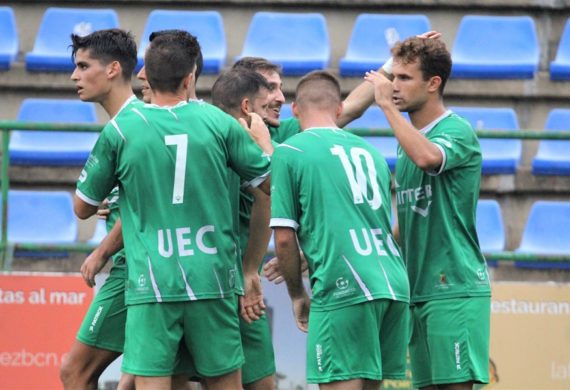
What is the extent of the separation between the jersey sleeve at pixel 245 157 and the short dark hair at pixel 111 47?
0.94 m

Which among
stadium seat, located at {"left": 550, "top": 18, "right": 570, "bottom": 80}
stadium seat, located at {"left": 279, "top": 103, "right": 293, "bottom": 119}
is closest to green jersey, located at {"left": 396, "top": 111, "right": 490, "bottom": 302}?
stadium seat, located at {"left": 279, "top": 103, "right": 293, "bottom": 119}

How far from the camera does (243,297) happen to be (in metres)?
6.16

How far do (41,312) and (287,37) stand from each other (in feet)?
13.5

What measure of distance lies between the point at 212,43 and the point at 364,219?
239 inches

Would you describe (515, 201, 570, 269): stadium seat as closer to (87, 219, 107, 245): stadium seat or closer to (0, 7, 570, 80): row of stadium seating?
(0, 7, 570, 80): row of stadium seating

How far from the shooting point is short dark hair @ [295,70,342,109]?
5.82m

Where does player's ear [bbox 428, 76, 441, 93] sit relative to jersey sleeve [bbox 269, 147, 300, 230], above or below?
above

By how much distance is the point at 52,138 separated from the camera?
36.1 ft

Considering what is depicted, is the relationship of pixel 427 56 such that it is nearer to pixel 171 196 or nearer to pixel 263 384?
pixel 171 196

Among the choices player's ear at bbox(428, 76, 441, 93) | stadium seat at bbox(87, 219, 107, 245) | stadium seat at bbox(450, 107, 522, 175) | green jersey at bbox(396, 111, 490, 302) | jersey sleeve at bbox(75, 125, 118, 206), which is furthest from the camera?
stadium seat at bbox(450, 107, 522, 175)

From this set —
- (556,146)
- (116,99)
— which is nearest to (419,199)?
(116,99)

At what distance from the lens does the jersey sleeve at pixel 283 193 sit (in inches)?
221

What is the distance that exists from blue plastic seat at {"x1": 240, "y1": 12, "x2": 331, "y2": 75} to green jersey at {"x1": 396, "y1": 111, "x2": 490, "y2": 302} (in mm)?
5308

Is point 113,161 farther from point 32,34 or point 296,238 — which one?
point 32,34
